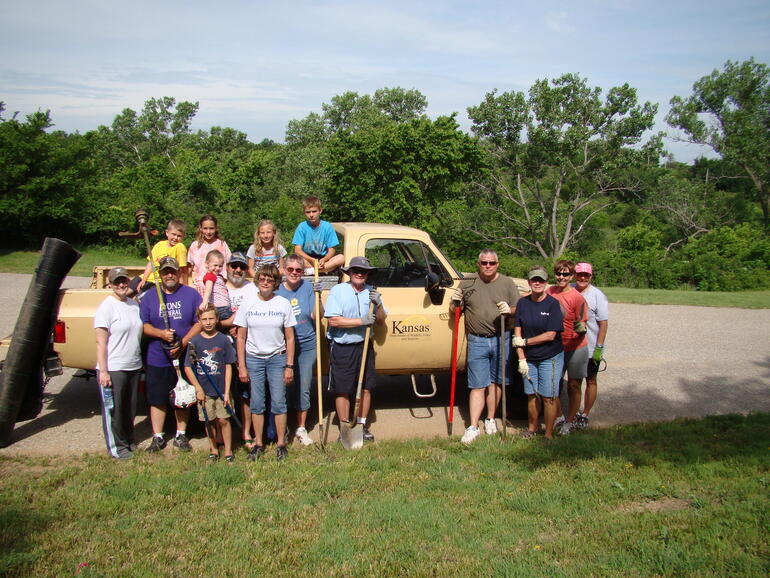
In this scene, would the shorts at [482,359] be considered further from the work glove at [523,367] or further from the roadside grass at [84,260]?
the roadside grass at [84,260]

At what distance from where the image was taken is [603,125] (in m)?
32.1

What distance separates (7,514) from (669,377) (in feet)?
26.8

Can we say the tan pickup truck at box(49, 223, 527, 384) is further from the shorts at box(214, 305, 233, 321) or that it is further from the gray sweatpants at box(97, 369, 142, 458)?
the shorts at box(214, 305, 233, 321)

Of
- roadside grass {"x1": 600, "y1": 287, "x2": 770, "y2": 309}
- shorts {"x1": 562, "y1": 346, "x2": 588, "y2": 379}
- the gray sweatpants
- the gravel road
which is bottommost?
roadside grass {"x1": 600, "y1": 287, "x2": 770, "y2": 309}

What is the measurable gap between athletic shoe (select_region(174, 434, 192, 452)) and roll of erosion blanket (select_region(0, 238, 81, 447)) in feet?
5.23

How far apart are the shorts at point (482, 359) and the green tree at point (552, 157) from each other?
1079 inches

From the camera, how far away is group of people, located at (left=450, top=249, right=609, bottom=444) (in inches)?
239

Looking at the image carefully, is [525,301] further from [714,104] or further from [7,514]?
[714,104]

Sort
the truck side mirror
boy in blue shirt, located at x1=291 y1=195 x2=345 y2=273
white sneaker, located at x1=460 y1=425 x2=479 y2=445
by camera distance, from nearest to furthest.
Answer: white sneaker, located at x1=460 y1=425 x2=479 y2=445 → the truck side mirror → boy in blue shirt, located at x1=291 y1=195 x2=345 y2=273

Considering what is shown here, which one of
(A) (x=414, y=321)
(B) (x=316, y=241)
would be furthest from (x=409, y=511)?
(B) (x=316, y=241)

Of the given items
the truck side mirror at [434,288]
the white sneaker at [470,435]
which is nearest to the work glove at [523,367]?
the white sneaker at [470,435]

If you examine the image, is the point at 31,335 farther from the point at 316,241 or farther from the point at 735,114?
the point at 735,114

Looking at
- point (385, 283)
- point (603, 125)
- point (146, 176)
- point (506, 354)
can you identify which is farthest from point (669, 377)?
point (146, 176)

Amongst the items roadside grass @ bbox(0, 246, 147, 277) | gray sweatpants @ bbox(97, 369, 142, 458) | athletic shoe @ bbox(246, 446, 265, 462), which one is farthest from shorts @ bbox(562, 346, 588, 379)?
roadside grass @ bbox(0, 246, 147, 277)
